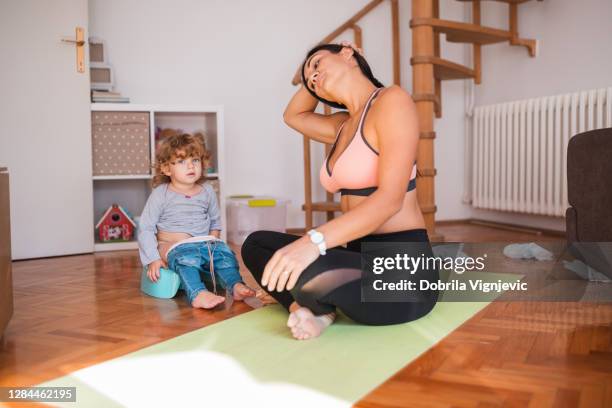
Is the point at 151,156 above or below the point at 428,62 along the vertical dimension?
below

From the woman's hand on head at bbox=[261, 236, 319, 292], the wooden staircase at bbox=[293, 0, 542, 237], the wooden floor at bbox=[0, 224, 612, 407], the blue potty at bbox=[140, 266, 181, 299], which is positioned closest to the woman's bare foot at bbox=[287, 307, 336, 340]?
the woman's hand on head at bbox=[261, 236, 319, 292]

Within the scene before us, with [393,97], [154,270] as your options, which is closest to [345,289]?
[393,97]

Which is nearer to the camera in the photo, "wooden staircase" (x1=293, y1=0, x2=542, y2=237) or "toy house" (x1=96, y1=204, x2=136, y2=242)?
"wooden staircase" (x1=293, y1=0, x2=542, y2=237)

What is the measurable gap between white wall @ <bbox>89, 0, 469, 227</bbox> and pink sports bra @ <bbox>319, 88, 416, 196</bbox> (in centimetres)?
267

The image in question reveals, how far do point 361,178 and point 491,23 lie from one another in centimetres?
337

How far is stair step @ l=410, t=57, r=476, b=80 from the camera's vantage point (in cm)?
350

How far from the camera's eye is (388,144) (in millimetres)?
1637

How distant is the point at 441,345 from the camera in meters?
1.64

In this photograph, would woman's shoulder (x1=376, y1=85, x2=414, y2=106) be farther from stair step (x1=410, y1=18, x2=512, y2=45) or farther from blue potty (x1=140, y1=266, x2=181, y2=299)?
stair step (x1=410, y1=18, x2=512, y2=45)

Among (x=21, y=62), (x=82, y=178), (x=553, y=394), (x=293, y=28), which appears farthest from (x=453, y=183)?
(x=553, y=394)

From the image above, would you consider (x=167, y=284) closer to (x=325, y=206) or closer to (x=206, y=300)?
(x=206, y=300)

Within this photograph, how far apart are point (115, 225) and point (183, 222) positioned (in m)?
1.45

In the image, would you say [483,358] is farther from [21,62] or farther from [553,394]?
[21,62]

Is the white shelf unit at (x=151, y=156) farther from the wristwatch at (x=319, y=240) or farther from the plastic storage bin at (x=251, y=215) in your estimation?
the wristwatch at (x=319, y=240)
